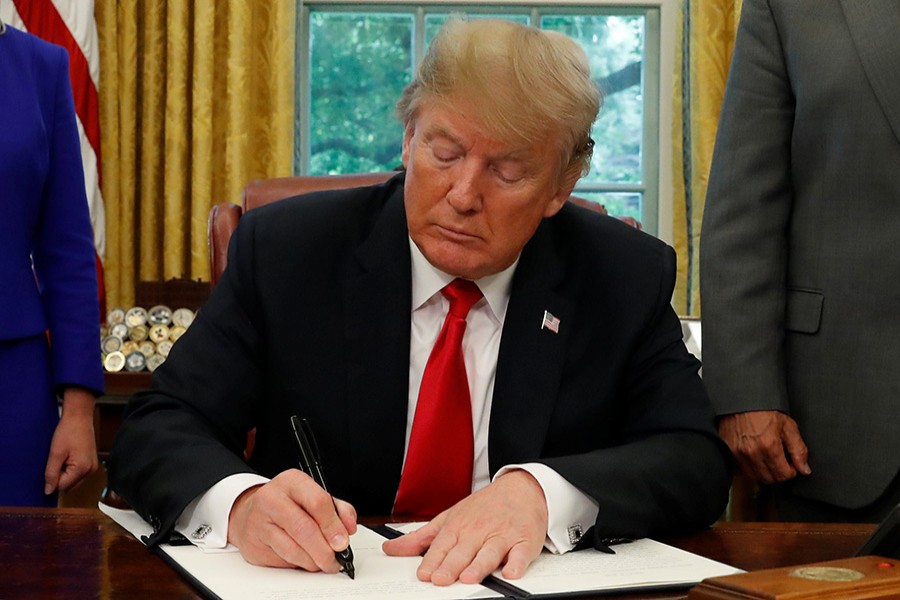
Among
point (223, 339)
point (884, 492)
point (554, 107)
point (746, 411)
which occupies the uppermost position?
point (554, 107)

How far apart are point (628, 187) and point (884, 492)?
2.91 m

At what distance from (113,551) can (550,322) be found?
0.85 m

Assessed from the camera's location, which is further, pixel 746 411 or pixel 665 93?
pixel 665 93

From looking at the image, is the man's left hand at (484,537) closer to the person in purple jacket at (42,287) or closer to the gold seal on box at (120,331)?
the person in purple jacket at (42,287)

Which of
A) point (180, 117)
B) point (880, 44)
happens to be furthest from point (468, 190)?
point (180, 117)

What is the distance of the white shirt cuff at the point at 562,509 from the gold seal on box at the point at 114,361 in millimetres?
1957

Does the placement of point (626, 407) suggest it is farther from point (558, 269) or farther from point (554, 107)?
point (554, 107)

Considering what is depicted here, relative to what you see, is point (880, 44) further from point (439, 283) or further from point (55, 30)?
point (55, 30)

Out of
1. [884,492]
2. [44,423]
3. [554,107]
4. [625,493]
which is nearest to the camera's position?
[625,493]

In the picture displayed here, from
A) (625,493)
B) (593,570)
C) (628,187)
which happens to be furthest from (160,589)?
(628,187)

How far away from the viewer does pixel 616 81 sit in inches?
193

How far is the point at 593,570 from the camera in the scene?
1439 millimetres

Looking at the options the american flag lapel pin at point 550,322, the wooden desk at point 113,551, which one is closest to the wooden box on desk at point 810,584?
the wooden desk at point 113,551

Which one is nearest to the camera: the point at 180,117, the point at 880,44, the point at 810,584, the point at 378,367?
the point at 810,584
